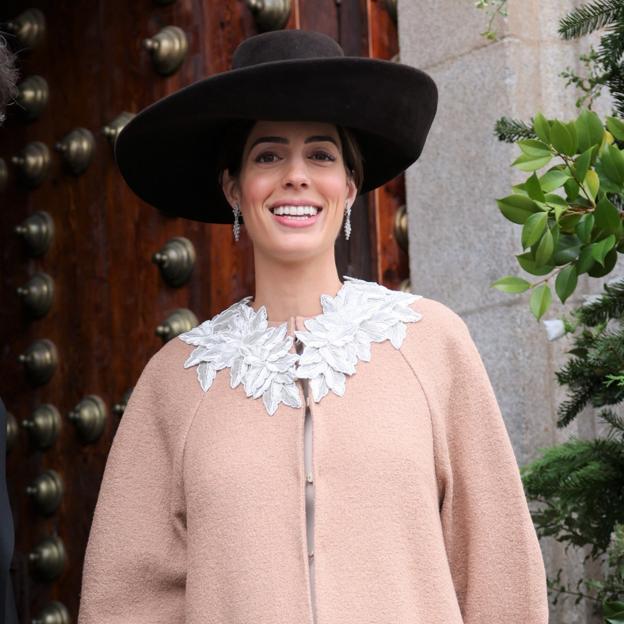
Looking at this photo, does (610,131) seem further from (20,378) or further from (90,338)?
(20,378)

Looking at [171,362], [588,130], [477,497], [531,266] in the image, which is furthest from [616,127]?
[171,362]

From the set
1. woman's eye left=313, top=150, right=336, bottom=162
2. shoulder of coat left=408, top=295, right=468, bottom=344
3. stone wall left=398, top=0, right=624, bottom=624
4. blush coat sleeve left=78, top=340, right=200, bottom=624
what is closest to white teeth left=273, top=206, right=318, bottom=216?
woman's eye left=313, top=150, right=336, bottom=162

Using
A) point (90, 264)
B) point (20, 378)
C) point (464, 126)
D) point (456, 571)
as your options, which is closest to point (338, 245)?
point (464, 126)

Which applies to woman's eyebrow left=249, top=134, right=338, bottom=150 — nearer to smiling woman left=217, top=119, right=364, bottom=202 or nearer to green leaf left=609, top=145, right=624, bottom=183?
smiling woman left=217, top=119, right=364, bottom=202

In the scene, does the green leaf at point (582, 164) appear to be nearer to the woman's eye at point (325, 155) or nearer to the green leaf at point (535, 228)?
the green leaf at point (535, 228)

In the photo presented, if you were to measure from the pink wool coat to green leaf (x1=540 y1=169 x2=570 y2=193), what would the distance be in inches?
13.4

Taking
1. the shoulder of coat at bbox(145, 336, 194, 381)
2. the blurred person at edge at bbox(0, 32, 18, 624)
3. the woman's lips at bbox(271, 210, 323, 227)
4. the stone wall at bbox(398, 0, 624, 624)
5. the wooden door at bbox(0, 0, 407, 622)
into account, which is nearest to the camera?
the blurred person at edge at bbox(0, 32, 18, 624)

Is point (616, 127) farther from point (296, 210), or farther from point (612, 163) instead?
point (296, 210)

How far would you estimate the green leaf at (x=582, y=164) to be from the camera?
301cm

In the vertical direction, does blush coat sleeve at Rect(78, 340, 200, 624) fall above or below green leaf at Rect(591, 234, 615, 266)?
below

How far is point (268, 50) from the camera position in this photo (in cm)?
329

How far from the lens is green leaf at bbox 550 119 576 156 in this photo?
10.0 ft

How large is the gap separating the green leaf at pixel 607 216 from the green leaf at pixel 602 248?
0.05 feet

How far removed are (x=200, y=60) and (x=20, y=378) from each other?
4.00ft
